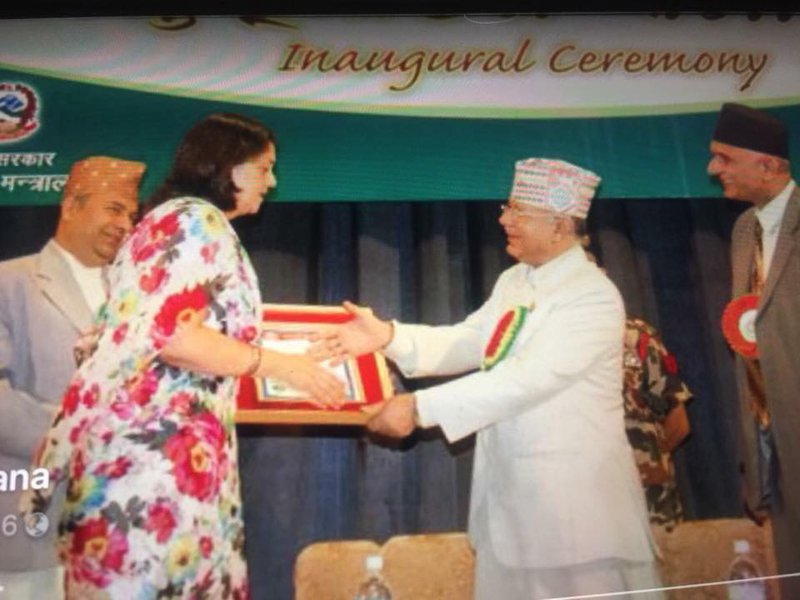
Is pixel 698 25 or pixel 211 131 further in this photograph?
pixel 698 25

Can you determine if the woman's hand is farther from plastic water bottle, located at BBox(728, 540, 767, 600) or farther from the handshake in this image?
plastic water bottle, located at BBox(728, 540, 767, 600)

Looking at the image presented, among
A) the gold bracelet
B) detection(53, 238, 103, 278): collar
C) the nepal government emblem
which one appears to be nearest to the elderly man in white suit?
the gold bracelet

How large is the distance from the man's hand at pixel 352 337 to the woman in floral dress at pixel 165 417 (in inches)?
2.0

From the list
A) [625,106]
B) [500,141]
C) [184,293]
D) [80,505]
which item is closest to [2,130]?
[184,293]

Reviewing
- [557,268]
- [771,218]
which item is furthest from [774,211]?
[557,268]

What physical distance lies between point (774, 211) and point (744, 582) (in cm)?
86

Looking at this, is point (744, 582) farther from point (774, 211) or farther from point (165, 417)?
point (165, 417)

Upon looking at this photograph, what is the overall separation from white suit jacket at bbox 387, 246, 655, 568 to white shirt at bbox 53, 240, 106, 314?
0.62 m

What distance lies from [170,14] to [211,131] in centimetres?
37

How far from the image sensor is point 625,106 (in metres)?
2.53

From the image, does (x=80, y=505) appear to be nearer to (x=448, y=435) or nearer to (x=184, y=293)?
(x=184, y=293)

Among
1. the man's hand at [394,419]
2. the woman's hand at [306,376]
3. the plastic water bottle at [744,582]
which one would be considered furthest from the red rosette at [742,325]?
the woman's hand at [306,376]

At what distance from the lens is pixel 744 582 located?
2131mm

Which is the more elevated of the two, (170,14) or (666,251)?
(170,14)
